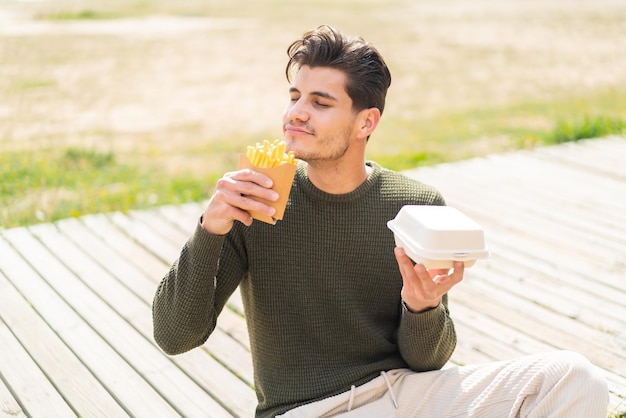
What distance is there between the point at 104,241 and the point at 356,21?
1637cm

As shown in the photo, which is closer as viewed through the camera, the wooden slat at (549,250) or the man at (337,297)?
the man at (337,297)

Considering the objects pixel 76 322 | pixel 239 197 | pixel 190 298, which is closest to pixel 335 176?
pixel 239 197

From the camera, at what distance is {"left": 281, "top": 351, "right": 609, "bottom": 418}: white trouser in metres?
2.20

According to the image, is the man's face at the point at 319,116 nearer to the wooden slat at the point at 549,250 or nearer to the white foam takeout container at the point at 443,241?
the white foam takeout container at the point at 443,241

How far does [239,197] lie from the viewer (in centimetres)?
209

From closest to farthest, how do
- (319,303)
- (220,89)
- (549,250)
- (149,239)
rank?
(319,303) < (549,250) < (149,239) < (220,89)

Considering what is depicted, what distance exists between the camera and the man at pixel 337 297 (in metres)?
2.34

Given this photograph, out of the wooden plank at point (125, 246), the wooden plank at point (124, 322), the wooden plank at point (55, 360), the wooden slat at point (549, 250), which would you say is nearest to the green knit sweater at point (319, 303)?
the wooden plank at point (124, 322)

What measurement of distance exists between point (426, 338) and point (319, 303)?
0.34m

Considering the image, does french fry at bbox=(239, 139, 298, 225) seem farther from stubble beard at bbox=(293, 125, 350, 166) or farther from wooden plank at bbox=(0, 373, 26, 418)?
wooden plank at bbox=(0, 373, 26, 418)

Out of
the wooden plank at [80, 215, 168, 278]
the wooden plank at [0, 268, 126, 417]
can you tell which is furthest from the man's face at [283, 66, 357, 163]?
the wooden plank at [80, 215, 168, 278]

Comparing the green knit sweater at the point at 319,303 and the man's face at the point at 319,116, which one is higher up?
the man's face at the point at 319,116

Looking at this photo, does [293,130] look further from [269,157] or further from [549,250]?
[549,250]

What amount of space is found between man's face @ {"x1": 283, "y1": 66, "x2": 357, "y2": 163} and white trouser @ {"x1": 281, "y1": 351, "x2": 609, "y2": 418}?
728 mm
